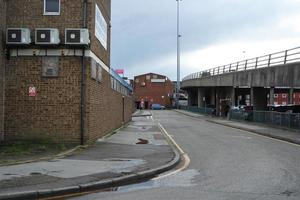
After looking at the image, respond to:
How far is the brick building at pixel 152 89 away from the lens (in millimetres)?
130875

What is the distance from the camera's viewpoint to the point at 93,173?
41.1 ft

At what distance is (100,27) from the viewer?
78.7ft

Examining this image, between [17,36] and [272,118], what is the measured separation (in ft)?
81.1

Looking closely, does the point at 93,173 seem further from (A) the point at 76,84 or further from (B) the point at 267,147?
(B) the point at 267,147

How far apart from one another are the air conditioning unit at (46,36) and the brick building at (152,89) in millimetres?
110674

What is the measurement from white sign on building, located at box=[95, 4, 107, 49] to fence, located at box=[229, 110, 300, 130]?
564 inches

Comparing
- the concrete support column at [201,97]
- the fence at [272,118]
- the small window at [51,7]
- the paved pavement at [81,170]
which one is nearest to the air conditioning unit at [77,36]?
the small window at [51,7]

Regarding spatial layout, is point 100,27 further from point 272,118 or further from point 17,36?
point 272,118

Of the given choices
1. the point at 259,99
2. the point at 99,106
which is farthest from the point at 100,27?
the point at 259,99

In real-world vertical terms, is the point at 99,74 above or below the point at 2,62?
below

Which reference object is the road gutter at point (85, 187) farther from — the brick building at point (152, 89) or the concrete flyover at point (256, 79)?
the brick building at point (152, 89)

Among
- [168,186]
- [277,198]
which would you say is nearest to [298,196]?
[277,198]

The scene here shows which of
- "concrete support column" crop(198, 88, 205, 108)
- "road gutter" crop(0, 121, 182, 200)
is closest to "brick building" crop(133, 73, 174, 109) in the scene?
"concrete support column" crop(198, 88, 205, 108)

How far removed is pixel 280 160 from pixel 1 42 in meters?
10.7
